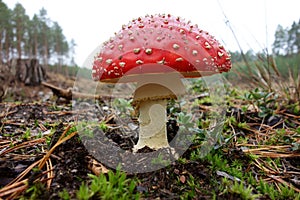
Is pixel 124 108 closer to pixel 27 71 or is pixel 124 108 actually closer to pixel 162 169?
pixel 162 169

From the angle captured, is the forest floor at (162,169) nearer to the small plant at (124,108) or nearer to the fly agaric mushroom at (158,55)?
the fly agaric mushroom at (158,55)

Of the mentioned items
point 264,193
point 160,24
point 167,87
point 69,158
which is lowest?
point 264,193

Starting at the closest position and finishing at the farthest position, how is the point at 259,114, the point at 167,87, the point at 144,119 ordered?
the point at 167,87 → the point at 144,119 → the point at 259,114

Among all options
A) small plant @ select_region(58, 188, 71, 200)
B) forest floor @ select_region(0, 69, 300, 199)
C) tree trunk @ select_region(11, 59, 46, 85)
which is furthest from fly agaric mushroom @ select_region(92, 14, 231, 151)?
tree trunk @ select_region(11, 59, 46, 85)

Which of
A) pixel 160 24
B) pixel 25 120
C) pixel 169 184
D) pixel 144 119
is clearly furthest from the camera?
pixel 25 120

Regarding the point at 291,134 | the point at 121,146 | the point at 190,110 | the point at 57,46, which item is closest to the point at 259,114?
the point at 291,134

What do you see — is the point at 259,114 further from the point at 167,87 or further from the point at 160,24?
the point at 160,24
